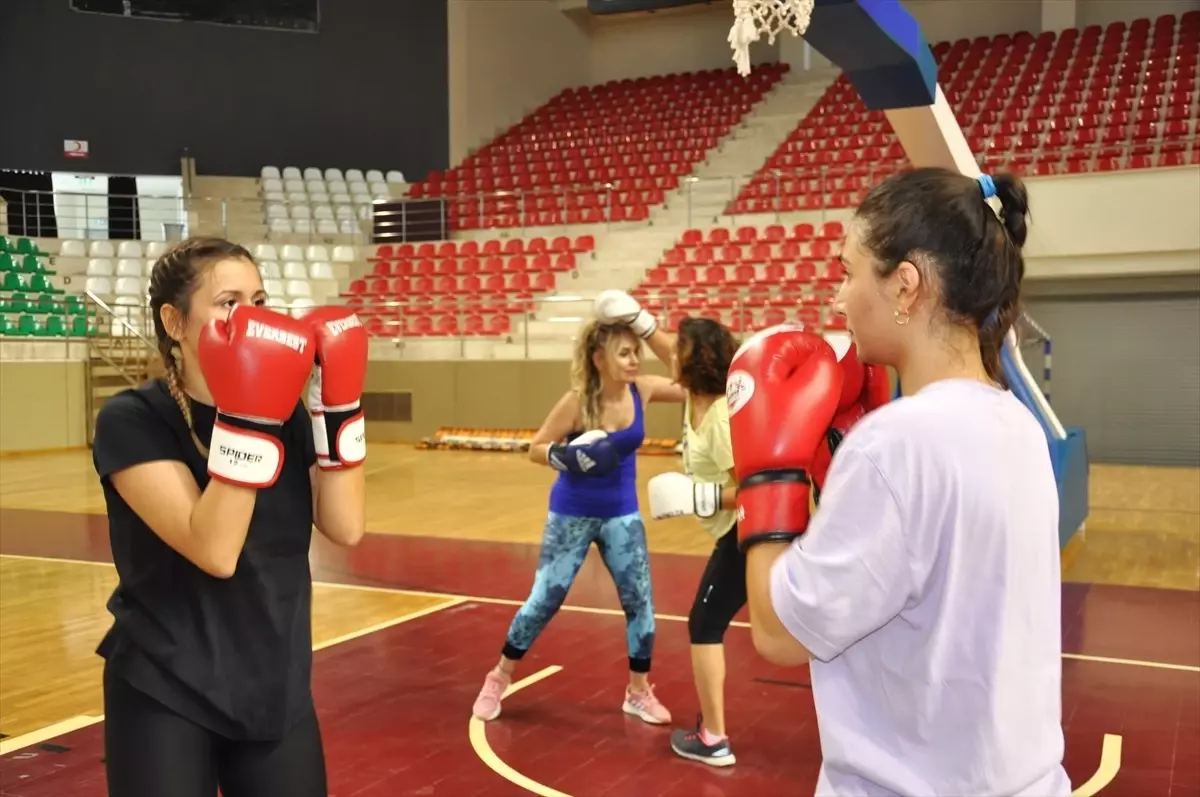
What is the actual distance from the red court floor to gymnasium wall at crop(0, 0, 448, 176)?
14228mm

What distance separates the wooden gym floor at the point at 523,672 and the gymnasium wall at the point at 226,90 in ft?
35.1

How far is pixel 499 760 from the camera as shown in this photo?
3.92 metres

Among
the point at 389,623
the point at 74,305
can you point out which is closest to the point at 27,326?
the point at 74,305

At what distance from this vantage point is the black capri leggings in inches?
145

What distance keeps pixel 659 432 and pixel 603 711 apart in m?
10.3

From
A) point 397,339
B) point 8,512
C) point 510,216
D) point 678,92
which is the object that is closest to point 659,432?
point 397,339

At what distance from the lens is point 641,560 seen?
4.26 meters

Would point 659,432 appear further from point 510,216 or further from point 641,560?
point 641,560

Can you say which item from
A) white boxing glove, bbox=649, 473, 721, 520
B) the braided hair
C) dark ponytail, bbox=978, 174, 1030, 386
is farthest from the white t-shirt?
white boxing glove, bbox=649, 473, 721, 520

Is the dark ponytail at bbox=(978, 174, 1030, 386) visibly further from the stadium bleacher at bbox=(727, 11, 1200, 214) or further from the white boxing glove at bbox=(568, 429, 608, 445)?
the stadium bleacher at bbox=(727, 11, 1200, 214)

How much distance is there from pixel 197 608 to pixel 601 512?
2425mm

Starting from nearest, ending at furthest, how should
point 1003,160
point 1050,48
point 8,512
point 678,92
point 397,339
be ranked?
point 8,512 < point 1003,160 < point 397,339 < point 1050,48 < point 678,92

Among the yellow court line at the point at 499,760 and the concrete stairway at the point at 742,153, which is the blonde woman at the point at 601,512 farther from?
the concrete stairway at the point at 742,153

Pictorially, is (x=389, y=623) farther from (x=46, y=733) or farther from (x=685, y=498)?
(x=685, y=498)
